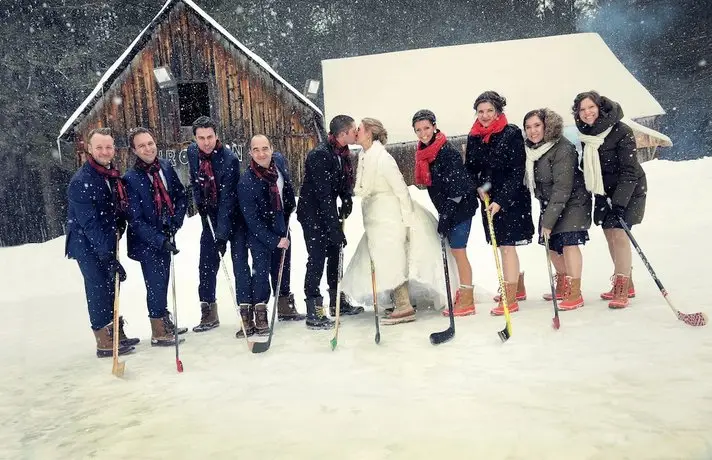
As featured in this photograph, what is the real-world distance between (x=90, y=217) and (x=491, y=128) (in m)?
3.41

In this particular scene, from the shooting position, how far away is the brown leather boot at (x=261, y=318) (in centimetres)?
550

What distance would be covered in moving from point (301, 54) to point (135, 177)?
28231 mm

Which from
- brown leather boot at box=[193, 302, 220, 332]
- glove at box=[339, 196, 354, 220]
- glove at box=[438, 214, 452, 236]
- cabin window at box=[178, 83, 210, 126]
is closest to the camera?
glove at box=[438, 214, 452, 236]

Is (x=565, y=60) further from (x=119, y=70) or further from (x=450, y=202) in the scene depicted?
(x=450, y=202)

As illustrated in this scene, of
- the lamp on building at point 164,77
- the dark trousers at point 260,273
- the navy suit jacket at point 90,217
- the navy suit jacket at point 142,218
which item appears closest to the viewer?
the navy suit jacket at point 90,217

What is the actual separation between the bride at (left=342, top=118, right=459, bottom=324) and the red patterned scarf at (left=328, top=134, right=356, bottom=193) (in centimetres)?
15

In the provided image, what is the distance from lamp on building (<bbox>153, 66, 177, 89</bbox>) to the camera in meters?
15.5

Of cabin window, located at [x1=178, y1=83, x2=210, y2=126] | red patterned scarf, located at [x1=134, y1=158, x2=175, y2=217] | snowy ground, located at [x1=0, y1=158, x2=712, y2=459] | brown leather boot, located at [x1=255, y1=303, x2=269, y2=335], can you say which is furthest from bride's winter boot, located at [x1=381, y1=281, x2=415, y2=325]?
cabin window, located at [x1=178, y1=83, x2=210, y2=126]

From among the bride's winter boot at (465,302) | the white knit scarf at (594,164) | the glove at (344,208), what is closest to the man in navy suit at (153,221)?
the glove at (344,208)

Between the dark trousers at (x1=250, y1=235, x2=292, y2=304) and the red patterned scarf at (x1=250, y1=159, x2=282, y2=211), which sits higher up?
the red patterned scarf at (x1=250, y1=159, x2=282, y2=211)

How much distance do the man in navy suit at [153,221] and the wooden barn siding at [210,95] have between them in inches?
419

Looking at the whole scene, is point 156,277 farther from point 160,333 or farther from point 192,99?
point 192,99

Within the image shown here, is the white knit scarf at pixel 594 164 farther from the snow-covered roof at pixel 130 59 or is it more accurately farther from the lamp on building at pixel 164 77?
the lamp on building at pixel 164 77

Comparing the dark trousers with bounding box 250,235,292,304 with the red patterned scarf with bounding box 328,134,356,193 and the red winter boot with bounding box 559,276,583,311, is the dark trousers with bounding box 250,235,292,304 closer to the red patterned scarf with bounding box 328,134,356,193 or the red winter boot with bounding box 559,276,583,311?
the red patterned scarf with bounding box 328,134,356,193
